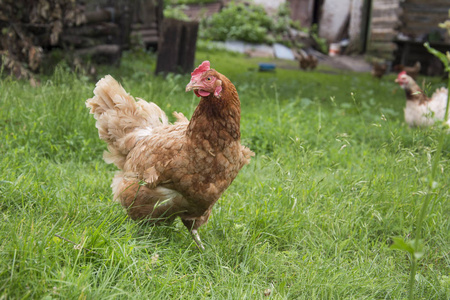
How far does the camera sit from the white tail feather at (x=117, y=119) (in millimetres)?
3088

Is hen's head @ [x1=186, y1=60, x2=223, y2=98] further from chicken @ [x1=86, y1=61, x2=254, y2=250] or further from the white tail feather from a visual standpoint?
the white tail feather

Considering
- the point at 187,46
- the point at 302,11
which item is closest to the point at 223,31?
the point at 302,11

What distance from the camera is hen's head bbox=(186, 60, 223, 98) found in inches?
90.5

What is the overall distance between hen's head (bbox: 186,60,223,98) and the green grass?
2.83 ft

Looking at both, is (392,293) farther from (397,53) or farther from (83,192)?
(397,53)

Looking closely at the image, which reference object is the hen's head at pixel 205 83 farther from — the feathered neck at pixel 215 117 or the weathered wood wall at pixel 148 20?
the weathered wood wall at pixel 148 20

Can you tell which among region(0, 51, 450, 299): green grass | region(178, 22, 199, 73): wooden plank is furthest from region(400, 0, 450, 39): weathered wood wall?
region(0, 51, 450, 299): green grass

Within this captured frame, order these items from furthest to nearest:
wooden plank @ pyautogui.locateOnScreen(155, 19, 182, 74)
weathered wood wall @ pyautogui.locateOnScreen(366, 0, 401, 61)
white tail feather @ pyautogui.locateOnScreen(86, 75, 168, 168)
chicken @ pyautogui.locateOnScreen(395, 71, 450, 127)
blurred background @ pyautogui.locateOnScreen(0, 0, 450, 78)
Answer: weathered wood wall @ pyautogui.locateOnScreen(366, 0, 401, 61) → wooden plank @ pyautogui.locateOnScreen(155, 19, 182, 74) → blurred background @ pyautogui.locateOnScreen(0, 0, 450, 78) → chicken @ pyautogui.locateOnScreen(395, 71, 450, 127) → white tail feather @ pyautogui.locateOnScreen(86, 75, 168, 168)

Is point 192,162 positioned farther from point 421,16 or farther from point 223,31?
point 421,16

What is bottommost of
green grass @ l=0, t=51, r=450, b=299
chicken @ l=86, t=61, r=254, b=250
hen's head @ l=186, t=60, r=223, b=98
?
green grass @ l=0, t=51, r=450, b=299

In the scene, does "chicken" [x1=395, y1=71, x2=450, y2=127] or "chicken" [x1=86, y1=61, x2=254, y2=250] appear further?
"chicken" [x1=395, y1=71, x2=450, y2=127]

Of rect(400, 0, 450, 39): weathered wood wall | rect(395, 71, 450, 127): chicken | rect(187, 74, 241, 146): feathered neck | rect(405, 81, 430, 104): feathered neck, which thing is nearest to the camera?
rect(187, 74, 241, 146): feathered neck

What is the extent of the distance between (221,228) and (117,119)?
1.09 metres

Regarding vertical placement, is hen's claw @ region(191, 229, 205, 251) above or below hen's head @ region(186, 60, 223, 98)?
below
